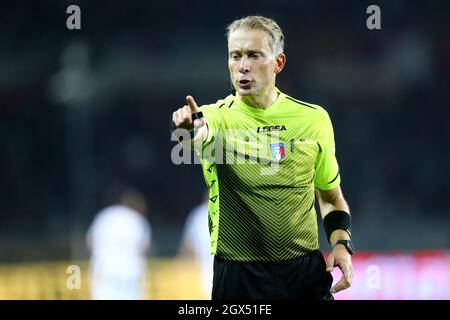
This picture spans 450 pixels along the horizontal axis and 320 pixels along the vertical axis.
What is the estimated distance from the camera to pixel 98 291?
12.1m

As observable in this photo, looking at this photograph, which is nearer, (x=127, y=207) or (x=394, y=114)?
(x=127, y=207)

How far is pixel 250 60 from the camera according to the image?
4.80m

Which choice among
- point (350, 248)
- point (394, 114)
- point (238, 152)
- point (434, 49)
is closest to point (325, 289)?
point (350, 248)

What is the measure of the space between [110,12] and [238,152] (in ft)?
47.8

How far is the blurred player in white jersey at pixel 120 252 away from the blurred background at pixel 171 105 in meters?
1.70

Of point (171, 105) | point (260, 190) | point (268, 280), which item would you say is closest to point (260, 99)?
point (260, 190)

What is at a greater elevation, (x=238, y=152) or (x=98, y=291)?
(x=238, y=152)

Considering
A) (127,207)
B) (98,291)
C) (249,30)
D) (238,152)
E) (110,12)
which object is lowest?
(98,291)

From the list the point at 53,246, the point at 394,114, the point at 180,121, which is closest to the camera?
the point at 180,121

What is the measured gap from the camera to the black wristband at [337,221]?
16.9ft

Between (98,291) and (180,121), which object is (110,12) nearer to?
(98,291)

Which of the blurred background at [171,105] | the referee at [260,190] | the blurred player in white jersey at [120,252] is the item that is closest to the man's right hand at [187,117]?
the referee at [260,190]

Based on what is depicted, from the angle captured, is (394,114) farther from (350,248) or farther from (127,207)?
(350,248)
